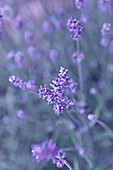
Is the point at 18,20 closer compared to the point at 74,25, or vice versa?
the point at 74,25

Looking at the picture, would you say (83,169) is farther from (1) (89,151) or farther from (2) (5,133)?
(2) (5,133)

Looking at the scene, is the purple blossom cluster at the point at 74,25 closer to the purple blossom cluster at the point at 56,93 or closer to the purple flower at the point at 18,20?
the purple blossom cluster at the point at 56,93

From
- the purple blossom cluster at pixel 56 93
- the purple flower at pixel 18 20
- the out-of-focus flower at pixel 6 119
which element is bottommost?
the purple blossom cluster at pixel 56 93

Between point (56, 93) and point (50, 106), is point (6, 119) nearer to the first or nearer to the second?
point (50, 106)

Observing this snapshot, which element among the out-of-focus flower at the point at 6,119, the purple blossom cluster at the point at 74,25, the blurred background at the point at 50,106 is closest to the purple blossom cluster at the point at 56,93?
the purple blossom cluster at the point at 74,25

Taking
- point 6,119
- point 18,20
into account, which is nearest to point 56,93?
point 18,20

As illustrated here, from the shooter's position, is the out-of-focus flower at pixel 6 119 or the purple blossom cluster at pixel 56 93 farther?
the out-of-focus flower at pixel 6 119

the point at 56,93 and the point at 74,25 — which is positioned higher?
the point at 74,25

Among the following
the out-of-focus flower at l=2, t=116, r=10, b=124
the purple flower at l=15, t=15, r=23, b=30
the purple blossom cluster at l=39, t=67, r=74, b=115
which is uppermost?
the purple flower at l=15, t=15, r=23, b=30

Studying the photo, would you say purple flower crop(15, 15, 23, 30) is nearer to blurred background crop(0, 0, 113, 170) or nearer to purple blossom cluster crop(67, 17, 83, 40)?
blurred background crop(0, 0, 113, 170)

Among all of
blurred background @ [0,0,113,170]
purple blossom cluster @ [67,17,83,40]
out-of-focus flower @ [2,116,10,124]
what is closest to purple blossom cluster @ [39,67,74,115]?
purple blossom cluster @ [67,17,83,40]

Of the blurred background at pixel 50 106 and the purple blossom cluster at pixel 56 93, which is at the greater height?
the blurred background at pixel 50 106
